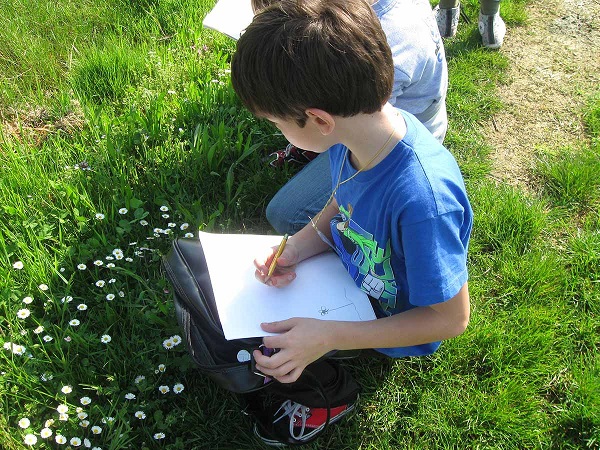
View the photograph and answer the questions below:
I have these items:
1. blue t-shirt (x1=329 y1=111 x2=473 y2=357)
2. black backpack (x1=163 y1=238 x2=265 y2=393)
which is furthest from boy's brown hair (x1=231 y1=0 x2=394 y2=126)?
black backpack (x1=163 y1=238 x2=265 y2=393)

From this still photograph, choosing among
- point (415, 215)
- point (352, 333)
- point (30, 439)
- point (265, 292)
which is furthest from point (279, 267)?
point (30, 439)

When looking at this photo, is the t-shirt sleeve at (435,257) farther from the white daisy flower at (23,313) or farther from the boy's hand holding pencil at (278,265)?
the white daisy flower at (23,313)

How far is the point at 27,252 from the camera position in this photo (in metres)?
2.12

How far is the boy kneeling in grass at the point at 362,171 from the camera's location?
1285mm

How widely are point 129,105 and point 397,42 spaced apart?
1.36m

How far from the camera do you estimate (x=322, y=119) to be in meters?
1.36

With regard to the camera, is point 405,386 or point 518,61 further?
point 518,61

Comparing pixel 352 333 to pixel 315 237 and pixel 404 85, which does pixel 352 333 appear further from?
pixel 404 85

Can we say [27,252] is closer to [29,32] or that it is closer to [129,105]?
[129,105]

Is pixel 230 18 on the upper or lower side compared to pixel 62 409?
upper

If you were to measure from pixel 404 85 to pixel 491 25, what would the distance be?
4.87 ft

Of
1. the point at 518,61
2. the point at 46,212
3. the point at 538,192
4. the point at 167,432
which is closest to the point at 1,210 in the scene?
the point at 46,212

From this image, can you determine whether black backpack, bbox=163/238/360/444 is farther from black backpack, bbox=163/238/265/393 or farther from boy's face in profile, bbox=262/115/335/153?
boy's face in profile, bbox=262/115/335/153

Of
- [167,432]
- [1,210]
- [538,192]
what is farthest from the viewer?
[538,192]
